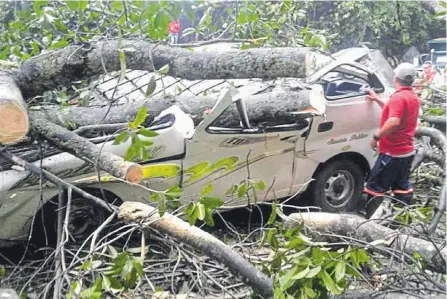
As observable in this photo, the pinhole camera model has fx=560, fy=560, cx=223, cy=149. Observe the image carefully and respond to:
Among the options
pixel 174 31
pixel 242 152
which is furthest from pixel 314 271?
pixel 174 31

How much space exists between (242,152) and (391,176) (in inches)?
53.7

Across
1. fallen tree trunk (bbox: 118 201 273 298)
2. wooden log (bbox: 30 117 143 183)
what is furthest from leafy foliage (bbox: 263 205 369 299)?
wooden log (bbox: 30 117 143 183)

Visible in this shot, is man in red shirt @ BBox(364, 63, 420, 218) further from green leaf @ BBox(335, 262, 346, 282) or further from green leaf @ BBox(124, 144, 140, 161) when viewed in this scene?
green leaf @ BBox(124, 144, 140, 161)

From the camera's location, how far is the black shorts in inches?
183

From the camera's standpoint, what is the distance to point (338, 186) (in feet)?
16.1

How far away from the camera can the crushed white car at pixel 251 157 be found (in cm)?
369

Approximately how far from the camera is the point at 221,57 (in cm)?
283

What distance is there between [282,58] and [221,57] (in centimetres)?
31

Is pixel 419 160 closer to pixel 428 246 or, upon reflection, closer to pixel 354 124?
pixel 354 124

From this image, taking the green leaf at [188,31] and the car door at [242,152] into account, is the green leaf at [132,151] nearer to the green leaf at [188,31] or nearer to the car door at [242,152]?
the car door at [242,152]

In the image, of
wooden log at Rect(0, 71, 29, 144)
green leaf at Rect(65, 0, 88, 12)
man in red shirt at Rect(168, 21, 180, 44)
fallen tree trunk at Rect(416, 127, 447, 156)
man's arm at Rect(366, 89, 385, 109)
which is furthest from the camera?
man's arm at Rect(366, 89, 385, 109)

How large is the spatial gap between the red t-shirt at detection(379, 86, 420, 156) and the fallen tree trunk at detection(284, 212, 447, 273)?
6.26 ft

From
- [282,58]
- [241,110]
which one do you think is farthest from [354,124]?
[282,58]

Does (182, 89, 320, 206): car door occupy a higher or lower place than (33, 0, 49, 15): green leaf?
lower
